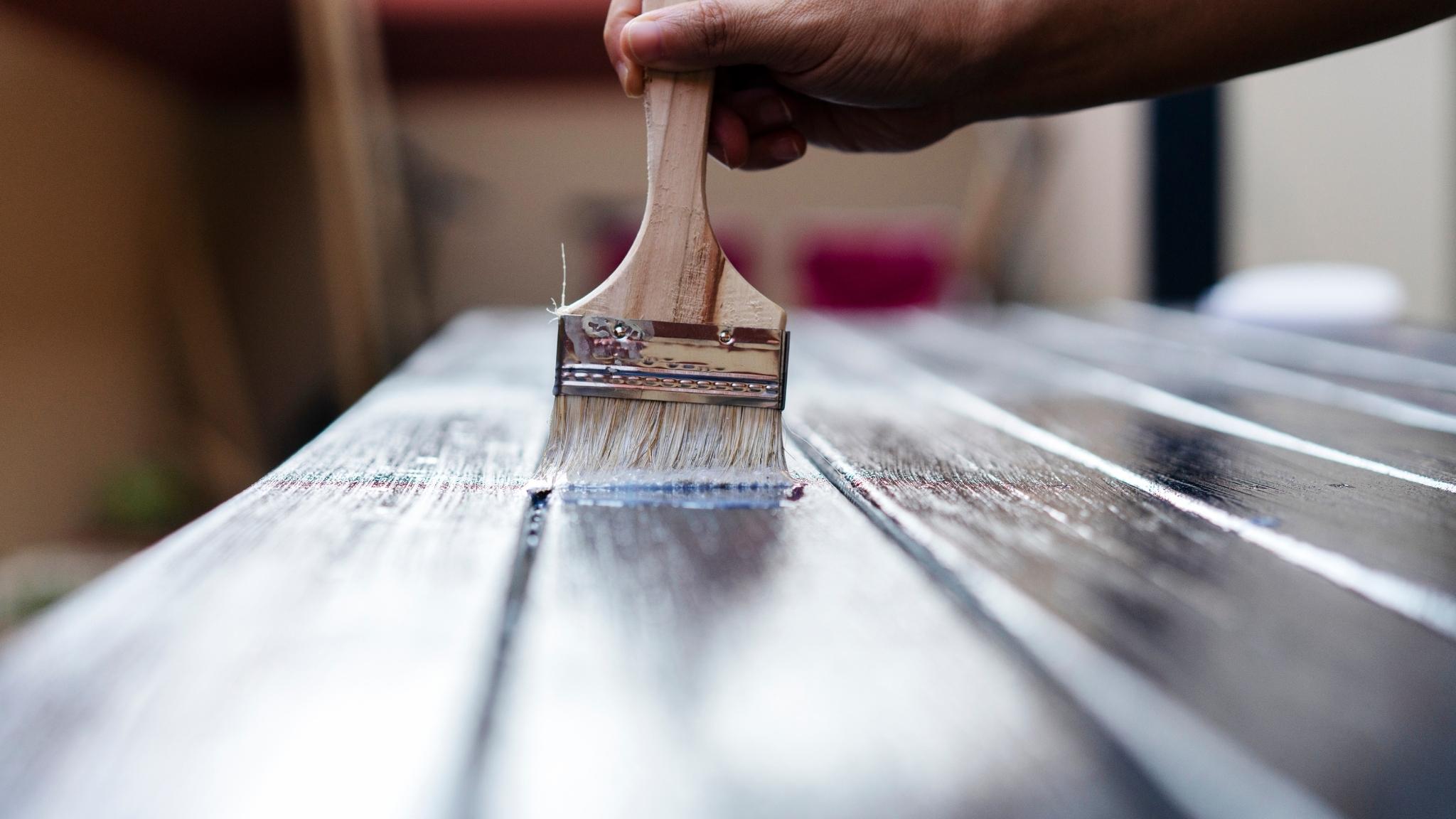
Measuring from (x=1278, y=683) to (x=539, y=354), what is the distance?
43.2 inches

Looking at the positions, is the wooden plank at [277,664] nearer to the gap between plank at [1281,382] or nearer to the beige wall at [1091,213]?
the gap between plank at [1281,382]

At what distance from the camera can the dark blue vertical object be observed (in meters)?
3.00

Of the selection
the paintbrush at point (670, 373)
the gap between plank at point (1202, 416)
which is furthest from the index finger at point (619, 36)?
the gap between plank at point (1202, 416)

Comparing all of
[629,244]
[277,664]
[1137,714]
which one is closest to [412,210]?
[629,244]

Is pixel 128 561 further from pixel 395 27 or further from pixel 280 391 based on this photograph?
pixel 280 391

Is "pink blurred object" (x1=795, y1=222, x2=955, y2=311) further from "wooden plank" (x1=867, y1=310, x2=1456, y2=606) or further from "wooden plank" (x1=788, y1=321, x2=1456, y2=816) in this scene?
"wooden plank" (x1=788, y1=321, x2=1456, y2=816)

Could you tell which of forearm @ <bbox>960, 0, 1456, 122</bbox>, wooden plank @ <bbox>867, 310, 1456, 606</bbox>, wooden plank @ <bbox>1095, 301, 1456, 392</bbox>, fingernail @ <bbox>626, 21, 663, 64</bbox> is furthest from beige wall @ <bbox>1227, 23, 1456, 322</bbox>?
fingernail @ <bbox>626, 21, 663, 64</bbox>

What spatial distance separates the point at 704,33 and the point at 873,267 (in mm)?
2735

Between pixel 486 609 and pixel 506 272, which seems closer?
pixel 486 609

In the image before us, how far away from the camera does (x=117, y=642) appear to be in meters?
0.40

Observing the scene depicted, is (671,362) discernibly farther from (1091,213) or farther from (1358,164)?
(1091,213)

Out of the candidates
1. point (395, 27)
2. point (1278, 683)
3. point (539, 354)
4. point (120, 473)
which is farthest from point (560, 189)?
point (1278, 683)

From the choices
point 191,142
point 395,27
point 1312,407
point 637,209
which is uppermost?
point 395,27

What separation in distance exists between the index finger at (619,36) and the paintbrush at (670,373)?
156 mm
